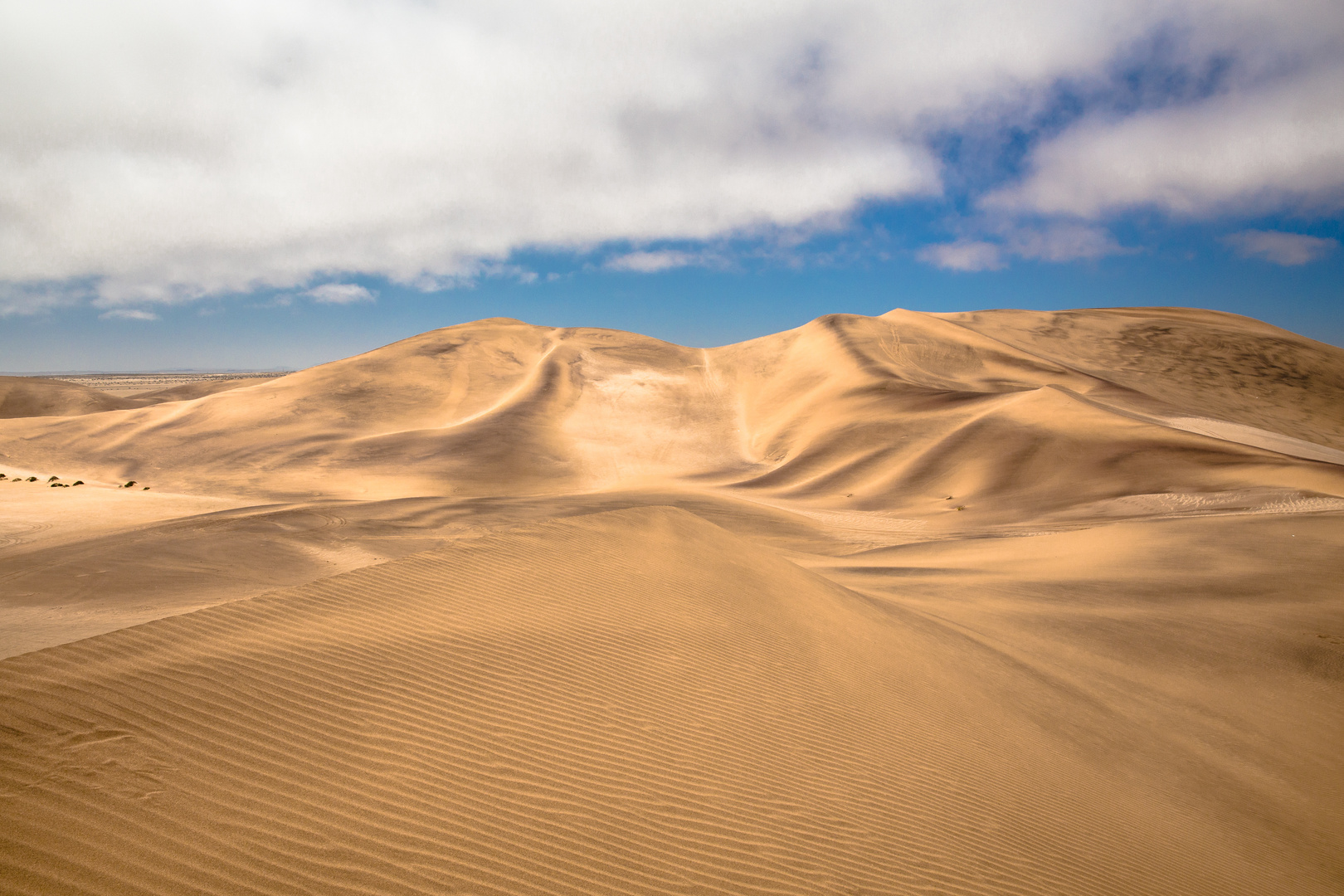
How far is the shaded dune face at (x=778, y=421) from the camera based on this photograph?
21734 millimetres

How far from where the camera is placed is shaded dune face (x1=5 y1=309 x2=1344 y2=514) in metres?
21.7

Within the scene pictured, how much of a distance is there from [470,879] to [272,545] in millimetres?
10671

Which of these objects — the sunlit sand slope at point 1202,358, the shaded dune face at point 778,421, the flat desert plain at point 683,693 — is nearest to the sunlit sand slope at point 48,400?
the shaded dune face at point 778,421

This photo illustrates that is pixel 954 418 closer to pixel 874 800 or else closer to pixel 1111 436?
pixel 1111 436

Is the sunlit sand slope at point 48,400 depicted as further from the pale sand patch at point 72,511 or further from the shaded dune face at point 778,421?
the pale sand patch at point 72,511

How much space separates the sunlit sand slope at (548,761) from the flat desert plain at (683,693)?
0.07 ft

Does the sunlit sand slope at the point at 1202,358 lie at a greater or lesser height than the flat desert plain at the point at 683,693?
greater

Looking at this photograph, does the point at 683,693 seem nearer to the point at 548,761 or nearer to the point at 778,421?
the point at 548,761

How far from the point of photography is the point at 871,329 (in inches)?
1758

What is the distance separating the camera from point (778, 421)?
35.5 metres

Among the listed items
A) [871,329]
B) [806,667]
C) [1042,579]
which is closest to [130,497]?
[806,667]

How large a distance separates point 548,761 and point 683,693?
1.50 m

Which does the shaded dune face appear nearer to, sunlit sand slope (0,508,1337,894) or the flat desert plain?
the flat desert plain

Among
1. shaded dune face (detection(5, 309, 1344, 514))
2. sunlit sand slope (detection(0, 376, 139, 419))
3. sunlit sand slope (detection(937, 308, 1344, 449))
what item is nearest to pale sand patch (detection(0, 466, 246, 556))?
shaded dune face (detection(5, 309, 1344, 514))
